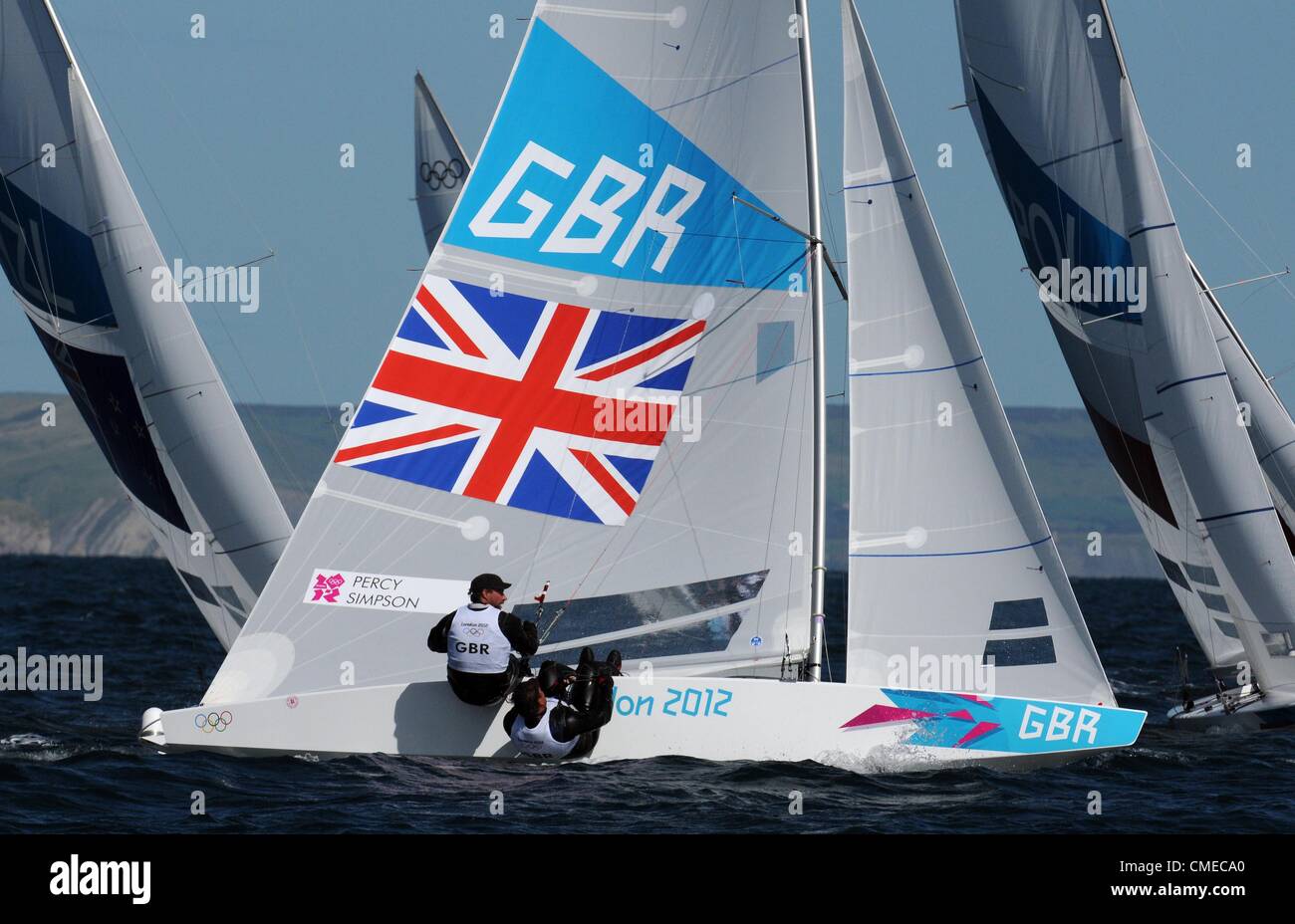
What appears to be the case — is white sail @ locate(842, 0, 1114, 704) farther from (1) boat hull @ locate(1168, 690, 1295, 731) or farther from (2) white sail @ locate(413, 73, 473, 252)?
(2) white sail @ locate(413, 73, 473, 252)

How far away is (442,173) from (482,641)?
11.6m

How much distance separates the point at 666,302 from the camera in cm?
1289

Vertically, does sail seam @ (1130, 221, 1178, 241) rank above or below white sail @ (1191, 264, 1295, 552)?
above

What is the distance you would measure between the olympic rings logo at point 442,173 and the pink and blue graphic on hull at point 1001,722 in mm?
11662

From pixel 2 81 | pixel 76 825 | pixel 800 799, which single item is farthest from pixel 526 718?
pixel 2 81

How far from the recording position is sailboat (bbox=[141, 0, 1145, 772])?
11.9 meters

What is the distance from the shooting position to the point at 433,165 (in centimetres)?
2205

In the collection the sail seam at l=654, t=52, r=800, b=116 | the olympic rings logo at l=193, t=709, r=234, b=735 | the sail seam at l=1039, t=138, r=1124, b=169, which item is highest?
the sail seam at l=1039, t=138, r=1124, b=169

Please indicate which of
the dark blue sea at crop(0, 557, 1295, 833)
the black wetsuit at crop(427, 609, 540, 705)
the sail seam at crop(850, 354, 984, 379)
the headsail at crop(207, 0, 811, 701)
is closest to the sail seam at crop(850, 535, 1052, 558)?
the headsail at crop(207, 0, 811, 701)

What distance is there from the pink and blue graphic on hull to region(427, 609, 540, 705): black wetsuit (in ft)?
7.46

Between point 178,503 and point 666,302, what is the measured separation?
4.68 metres

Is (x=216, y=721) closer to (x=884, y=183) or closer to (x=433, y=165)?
(x=884, y=183)

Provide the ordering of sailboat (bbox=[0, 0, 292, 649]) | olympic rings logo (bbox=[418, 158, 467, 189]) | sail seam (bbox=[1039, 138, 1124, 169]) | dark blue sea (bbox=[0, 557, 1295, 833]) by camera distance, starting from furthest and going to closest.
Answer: olympic rings logo (bbox=[418, 158, 467, 189])
sail seam (bbox=[1039, 138, 1124, 169])
sailboat (bbox=[0, 0, 292, 649])
dark blue sea (bbox=[0, 557, 1295, 833])

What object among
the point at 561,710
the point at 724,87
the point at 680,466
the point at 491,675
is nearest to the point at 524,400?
the point at 680,466
